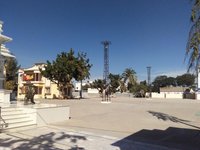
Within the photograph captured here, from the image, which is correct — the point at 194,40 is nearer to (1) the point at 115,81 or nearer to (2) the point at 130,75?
(1) the point at 115,81

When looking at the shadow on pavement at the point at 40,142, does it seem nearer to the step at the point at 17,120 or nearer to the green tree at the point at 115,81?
the step at the point at 17,120

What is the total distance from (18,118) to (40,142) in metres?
3.46

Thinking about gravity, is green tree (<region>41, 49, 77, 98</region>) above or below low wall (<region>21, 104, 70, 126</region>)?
above

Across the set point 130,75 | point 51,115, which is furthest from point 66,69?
point 130,75

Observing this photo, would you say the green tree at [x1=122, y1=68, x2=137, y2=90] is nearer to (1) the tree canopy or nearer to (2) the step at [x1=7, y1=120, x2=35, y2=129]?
(1) the tree canopy

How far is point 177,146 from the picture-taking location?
823 centimetres

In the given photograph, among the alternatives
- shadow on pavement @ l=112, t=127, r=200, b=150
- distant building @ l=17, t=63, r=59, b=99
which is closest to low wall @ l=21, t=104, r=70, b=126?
shadow on pavement @ l=112, t=127, r=200, b=150

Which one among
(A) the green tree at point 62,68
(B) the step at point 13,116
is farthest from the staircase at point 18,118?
(A) the green tree at point 62,68

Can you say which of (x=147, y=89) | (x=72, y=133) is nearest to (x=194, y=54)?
(x=72, y=133)

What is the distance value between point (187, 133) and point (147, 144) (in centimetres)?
323

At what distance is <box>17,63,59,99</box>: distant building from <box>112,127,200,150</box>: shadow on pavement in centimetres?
3650

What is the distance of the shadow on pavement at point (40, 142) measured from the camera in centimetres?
757

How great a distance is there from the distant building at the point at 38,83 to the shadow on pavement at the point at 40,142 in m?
36.9

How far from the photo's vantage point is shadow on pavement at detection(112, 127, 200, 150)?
26.5 feet
